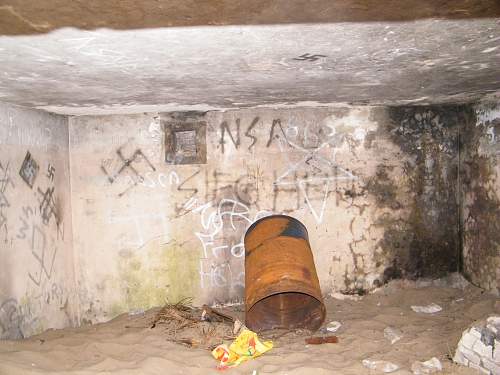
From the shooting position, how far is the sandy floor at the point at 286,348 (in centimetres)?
378

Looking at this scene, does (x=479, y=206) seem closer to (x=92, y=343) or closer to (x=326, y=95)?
(x=326, y=95)

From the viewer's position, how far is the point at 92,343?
4.37 meters

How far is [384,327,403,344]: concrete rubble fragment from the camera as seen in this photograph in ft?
14.7

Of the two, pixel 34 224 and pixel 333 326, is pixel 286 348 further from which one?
pixel 34 224

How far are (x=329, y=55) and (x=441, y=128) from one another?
3661mm

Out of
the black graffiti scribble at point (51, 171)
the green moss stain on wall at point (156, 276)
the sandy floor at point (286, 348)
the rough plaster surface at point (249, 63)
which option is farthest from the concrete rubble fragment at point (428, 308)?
the black graffiti scribble at point (51, 171)

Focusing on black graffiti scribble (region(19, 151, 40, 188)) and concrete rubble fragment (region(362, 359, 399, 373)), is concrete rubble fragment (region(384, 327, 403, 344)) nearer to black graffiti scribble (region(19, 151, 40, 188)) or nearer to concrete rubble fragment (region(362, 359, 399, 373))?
concrete rubble fragment (region(362, 359, 399, 373))

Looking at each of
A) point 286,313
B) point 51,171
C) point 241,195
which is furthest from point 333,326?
point 51,171

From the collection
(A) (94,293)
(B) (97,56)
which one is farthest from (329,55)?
(A) (94,293)

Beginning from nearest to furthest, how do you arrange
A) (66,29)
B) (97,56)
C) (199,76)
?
(66,29) → (97,56) → (199,76)

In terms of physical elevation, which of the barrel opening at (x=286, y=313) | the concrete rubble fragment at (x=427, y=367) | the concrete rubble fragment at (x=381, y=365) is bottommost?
the concrete rubble fragment at (x=381, y=365)

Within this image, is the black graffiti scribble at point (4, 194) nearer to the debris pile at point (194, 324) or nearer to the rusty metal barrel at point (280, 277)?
the debris pile at point (194, 324)

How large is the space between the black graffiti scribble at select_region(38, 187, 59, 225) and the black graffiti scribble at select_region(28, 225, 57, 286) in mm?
183

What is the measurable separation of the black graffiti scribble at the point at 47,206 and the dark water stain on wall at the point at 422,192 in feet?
13.5
